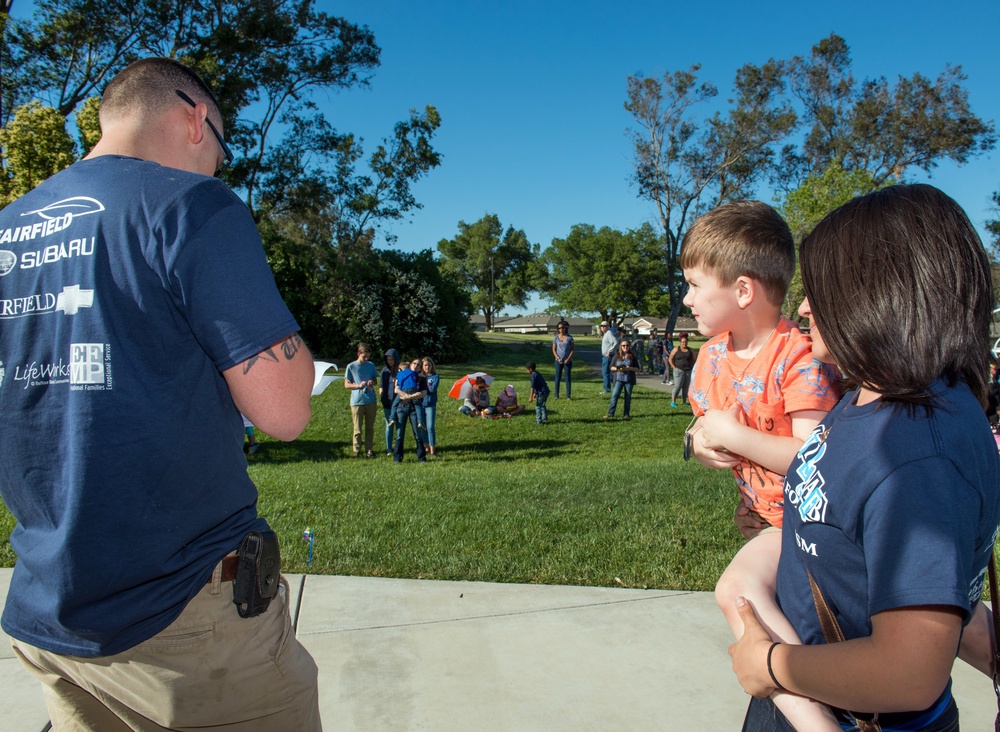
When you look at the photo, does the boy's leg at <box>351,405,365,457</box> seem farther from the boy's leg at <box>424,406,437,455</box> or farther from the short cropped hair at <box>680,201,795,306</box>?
Result: the short cropped hair at <box>680,201,795,306</box>

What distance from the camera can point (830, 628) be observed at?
1253mm

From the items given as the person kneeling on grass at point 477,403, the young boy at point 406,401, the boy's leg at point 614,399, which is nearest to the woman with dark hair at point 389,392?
the young boy at point 406,401

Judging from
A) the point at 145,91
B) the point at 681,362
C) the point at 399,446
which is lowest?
the point at 399,446

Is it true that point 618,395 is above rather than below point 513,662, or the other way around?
below

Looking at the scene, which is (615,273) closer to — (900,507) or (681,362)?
(681,362)

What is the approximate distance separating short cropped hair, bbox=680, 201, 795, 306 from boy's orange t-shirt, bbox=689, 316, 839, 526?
6.3 inches

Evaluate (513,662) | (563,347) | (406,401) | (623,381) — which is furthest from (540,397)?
(513,662)

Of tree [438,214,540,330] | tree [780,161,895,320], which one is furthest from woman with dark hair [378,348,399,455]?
tree [438,214,540,330]

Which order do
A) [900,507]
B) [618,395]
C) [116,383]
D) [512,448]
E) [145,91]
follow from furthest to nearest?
[618,395], [512,448], [145,91], [116,383], [900,507]

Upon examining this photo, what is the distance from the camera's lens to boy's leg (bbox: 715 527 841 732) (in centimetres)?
134

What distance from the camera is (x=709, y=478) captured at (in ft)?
22.9

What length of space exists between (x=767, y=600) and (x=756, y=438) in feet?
1.49

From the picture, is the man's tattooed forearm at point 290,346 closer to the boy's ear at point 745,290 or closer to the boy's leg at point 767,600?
the boy's leg at point 767,600

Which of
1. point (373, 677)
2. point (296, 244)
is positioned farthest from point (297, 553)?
point (296, 244)
